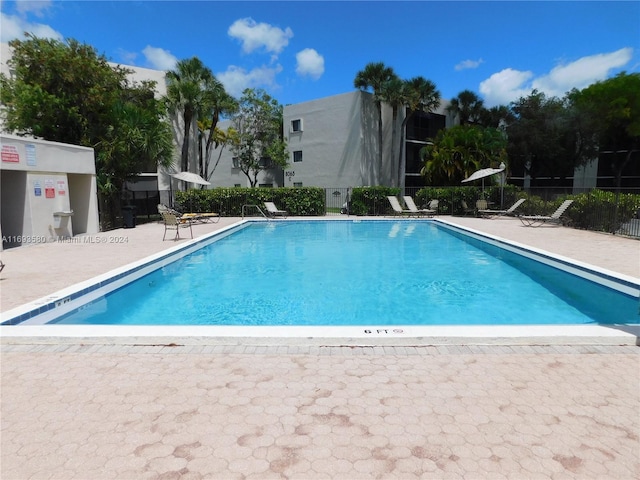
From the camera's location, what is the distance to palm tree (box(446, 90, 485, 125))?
34781 millimetres

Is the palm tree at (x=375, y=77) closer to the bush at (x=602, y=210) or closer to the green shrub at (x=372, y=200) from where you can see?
the green shrub at (x=372, y=200)

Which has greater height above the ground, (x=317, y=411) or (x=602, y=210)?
(x=602, y=210)

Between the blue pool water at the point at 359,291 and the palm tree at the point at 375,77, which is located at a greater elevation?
the palm tree at the point at 375,77

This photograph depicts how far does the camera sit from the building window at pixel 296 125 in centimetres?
3281

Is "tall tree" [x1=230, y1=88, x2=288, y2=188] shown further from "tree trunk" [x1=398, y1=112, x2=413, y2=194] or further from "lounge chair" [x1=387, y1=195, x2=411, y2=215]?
"lounge chair" [x1=387, y1=195, x2=411, y2=215]

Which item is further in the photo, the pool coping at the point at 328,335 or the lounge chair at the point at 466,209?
the lounge chair at the point at 466,209

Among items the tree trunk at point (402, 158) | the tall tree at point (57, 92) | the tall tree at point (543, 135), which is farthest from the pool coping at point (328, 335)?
the tall tree at point (543, 135)

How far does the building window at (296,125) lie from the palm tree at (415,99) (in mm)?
8436

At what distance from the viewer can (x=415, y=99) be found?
1154 inches

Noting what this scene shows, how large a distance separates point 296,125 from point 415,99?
10.1m

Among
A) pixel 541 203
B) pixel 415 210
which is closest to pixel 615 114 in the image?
pixel 541 203

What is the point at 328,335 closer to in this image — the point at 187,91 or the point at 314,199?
the point at 314,199

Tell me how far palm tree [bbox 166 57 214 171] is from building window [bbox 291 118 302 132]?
806cm

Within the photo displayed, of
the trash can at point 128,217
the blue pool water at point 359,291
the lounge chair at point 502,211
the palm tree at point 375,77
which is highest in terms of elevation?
the palm tree at point 375,77
